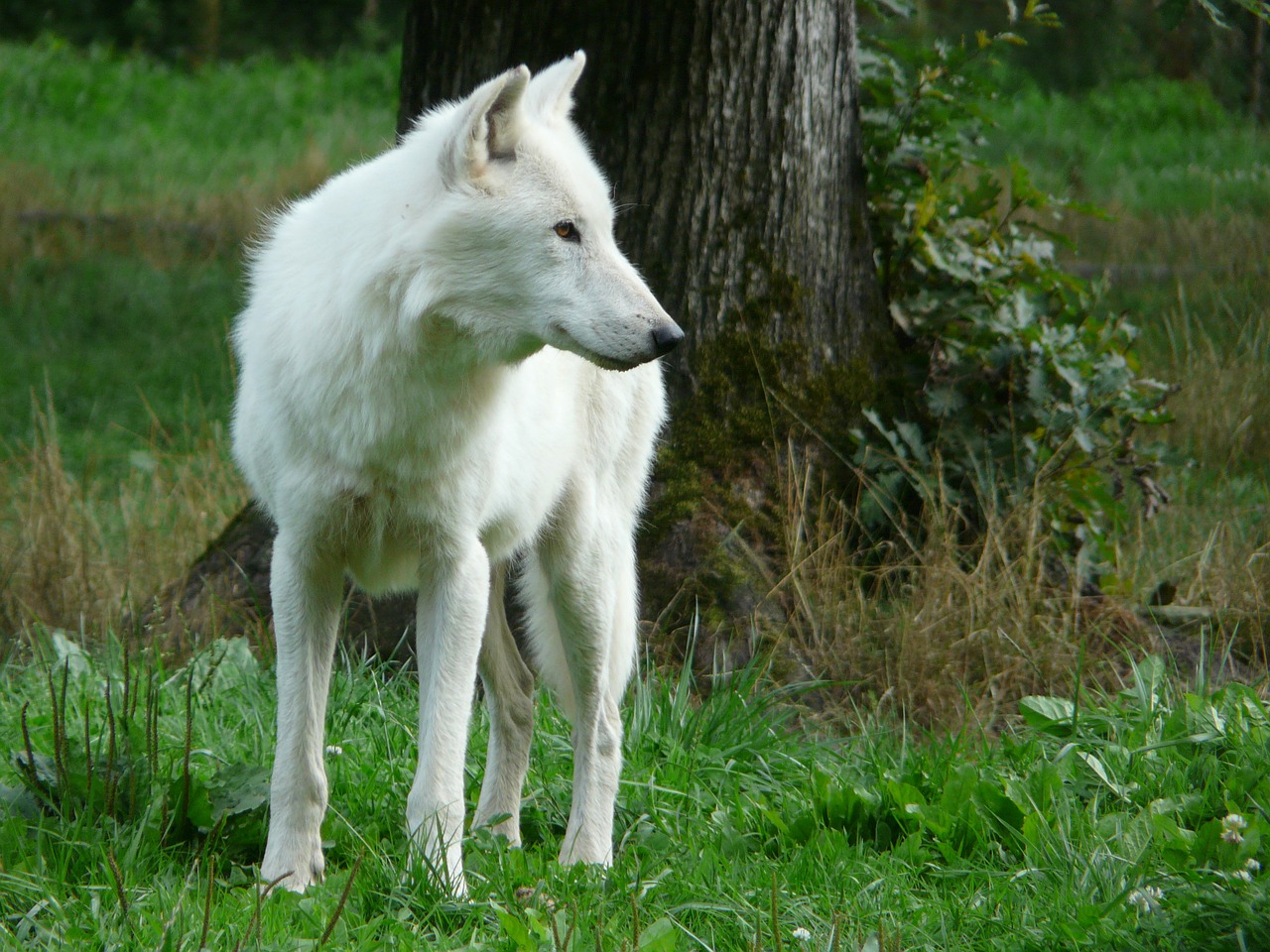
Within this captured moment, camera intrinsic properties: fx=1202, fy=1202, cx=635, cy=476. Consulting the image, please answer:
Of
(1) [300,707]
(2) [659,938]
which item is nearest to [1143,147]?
(1) [300,707]

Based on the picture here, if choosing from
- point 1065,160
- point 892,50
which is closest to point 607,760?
point 892,50

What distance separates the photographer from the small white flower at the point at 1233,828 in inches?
105

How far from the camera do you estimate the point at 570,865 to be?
2.96 metres

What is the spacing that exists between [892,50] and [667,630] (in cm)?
255

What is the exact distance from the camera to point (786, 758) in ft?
11.6

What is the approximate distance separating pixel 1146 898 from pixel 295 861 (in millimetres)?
1912

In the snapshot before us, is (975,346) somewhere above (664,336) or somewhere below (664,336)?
below

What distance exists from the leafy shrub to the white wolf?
1.84 metres

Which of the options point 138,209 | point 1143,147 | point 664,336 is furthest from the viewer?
Result: point 1143,147

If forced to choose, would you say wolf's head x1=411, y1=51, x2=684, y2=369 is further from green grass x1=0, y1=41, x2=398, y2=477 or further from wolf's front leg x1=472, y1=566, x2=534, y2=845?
green grass x1=0, y1=41, x2=398, y2=477

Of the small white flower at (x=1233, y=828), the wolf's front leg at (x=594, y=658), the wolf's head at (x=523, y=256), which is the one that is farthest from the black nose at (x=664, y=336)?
the small white flower at (x=1233, y=828)

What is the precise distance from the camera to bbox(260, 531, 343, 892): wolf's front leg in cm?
289

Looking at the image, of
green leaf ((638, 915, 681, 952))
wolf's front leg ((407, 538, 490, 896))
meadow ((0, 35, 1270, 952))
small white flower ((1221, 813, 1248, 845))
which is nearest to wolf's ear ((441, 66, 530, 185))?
wolf's front leg ((407, 538, 490, 896))

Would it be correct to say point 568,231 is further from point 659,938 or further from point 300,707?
point 659,938
